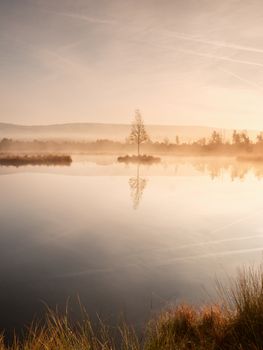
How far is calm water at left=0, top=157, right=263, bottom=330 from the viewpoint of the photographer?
25.0ft

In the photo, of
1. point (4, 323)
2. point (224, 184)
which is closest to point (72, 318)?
point (4, 323)

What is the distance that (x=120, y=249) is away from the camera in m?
11.1

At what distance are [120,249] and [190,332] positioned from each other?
5253 mm

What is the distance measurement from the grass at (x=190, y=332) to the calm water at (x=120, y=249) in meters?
0.79

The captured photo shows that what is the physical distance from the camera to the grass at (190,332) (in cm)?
494

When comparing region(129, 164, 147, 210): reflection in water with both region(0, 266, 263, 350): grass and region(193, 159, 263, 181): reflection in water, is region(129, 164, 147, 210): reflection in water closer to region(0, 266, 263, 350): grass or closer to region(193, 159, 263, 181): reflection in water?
region(193, 159, 263, 181): reflection in water

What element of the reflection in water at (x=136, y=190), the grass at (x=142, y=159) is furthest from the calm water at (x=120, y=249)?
the grass at (x=142, y=159)

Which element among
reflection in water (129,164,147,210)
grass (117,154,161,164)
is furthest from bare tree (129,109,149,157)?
reflection in water (129,164,147,210)

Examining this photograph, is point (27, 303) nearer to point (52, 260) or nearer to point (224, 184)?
point (52, 260)

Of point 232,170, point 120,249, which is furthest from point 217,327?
point 232,170

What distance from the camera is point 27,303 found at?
7289 millimetres

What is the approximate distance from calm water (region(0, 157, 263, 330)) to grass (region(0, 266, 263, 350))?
0.79 meters

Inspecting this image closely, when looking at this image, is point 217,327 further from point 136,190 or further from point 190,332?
point 136,190

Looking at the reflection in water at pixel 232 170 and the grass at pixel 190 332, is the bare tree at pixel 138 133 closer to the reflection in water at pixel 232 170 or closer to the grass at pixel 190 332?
the reflection in water at pixel 232 170
